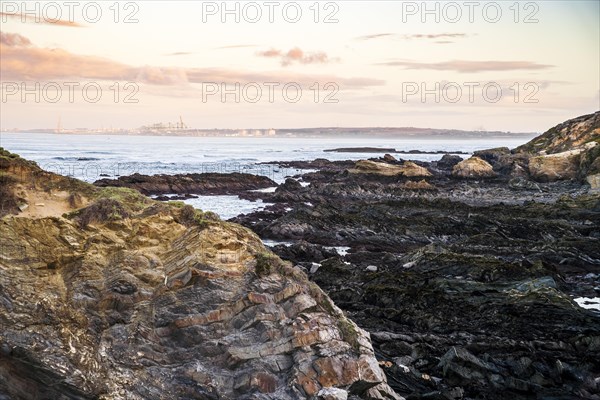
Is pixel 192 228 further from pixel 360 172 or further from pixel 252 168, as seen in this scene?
pixel 252 168

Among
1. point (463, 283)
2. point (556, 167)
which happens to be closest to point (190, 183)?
point (556, 167)

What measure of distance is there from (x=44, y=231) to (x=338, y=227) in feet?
69.4

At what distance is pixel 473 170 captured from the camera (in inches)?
2405

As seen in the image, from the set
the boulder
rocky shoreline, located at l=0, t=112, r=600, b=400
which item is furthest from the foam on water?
the boulder

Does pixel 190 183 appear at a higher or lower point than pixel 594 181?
lower

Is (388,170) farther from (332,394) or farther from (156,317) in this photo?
(332,394)

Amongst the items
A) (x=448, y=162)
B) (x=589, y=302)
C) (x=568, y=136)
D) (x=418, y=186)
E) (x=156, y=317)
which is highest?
(x=568, y=136)

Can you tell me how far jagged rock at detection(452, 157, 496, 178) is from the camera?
60562 millimetres

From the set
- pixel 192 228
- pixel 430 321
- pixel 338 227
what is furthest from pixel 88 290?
pixel 338 227

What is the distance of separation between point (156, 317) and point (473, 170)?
5501 centimetres

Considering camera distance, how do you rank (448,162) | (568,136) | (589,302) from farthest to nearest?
1. (448,162)
2. (568,136)
3. (589,302)

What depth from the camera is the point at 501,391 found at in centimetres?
1193

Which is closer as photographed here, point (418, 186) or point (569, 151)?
point (418, 186)

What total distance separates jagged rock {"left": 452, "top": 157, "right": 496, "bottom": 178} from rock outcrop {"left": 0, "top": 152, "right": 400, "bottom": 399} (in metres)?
52.4
